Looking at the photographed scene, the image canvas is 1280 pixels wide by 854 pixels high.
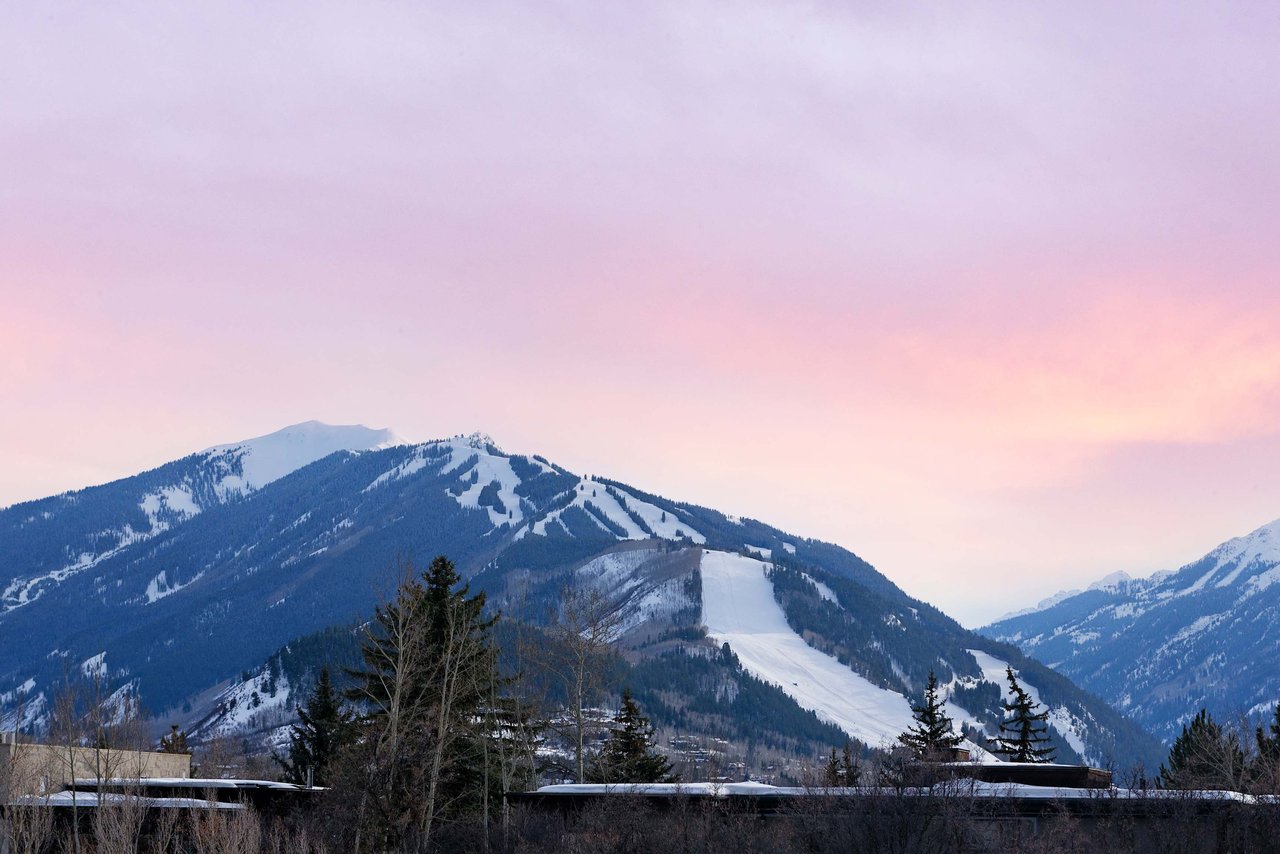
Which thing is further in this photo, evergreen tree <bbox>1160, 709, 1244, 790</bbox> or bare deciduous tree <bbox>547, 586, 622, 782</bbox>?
evergreen tree <bbox>1160, 709, 1244, 790</bbox>

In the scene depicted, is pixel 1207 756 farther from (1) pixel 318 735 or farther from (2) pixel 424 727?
(1) pixel 318 735

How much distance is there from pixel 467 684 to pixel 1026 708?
171ft

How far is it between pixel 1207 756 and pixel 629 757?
1511 inches

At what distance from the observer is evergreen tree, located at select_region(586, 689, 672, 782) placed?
71.9m

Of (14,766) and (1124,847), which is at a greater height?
(14,766)

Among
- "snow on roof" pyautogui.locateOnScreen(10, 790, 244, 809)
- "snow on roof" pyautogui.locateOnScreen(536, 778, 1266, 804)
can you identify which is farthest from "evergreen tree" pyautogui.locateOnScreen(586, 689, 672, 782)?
"snow on roof" pyautogui.locateOnScreen(10, 790, 244, 809)

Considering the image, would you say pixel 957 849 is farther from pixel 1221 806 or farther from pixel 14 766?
pixel 14 766

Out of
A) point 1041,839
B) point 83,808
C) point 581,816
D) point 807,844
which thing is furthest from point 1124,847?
point 83,808

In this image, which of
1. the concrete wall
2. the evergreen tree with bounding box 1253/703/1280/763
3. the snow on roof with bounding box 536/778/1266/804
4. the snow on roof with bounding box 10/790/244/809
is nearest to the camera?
the snow on roof with bounding box 536/778/1266/804

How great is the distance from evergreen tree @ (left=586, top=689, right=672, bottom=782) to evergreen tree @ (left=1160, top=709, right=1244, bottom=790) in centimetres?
2630

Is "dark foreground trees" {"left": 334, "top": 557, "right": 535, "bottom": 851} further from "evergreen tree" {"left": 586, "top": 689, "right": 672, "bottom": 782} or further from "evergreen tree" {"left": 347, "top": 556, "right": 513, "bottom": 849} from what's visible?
"evergreen tree" {"left": 586, "top": 689, "right": 672, "bottom": 782}

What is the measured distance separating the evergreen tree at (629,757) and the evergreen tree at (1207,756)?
26.3 metres

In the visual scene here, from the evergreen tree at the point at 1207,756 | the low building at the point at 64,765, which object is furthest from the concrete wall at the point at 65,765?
the evergreen tree at the point at 1207,756

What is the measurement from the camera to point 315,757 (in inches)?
3332
